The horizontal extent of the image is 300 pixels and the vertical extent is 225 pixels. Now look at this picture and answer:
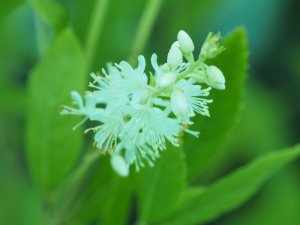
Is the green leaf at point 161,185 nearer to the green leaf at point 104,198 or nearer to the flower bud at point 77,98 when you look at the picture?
the green leaf at point 104,198

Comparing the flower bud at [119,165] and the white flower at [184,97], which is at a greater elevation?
the flower bud at [119,165]

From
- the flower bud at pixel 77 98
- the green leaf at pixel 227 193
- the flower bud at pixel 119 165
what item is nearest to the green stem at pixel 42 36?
the flower bud at pixel 77 98

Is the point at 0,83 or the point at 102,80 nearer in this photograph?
the point at 102,80

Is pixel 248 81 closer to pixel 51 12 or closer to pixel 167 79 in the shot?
pixel 51 12

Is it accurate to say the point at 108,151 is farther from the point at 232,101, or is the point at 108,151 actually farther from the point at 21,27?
the point at 21,27

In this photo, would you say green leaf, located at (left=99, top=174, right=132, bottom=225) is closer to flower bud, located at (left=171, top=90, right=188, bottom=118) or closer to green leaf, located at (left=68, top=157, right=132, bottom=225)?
green leaf, located at (left=68, top=157, right=132, bottom=225)

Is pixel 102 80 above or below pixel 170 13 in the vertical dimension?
below

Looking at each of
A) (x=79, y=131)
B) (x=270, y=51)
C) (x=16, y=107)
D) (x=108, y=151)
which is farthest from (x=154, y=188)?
(x=270, y=51)
